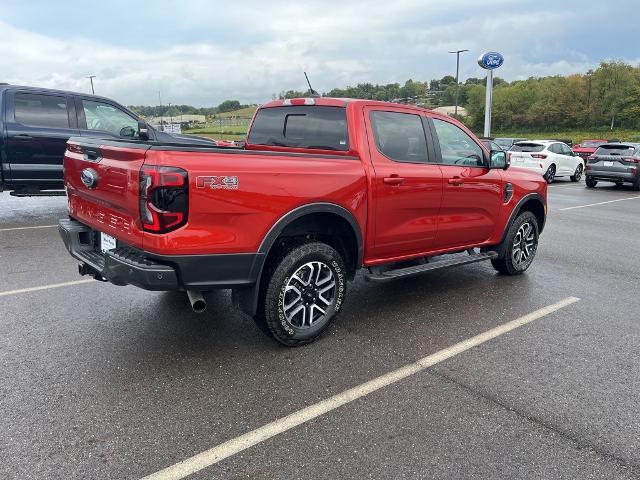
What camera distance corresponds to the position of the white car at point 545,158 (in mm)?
17812

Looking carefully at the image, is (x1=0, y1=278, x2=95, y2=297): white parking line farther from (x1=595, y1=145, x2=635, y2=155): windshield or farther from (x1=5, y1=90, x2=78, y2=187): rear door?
(x1=595, y1=145, x2=635, y2=155): windshield

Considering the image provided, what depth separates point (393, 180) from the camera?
4129mm

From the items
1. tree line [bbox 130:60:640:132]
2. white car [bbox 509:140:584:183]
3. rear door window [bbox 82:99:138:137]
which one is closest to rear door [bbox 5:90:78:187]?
rear door window [bbox 82:99:138:137]

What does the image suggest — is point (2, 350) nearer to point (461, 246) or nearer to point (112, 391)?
point (112, 391)

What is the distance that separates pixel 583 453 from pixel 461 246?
109 inches

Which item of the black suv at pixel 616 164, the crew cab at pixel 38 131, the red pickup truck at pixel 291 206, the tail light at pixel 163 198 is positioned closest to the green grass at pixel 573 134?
the black suv at pixel 616 164

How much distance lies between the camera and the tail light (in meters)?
2.95

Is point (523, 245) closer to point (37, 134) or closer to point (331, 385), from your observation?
point (331, 385)

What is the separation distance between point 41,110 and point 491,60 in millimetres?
25433

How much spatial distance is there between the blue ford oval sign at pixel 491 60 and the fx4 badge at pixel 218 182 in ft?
92.2

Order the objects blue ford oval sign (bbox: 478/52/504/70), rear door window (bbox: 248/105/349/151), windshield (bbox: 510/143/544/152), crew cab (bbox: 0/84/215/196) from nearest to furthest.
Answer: rear door window (bbox: 248/105/349/151)
crew cab (bbox: 0/84/215/196)
windshield (bbox: 510/143/544/152)
blue ford oval sign (bbox: 478/52/504/70)

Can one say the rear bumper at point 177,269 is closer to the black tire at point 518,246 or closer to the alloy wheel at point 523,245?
the black tire at point 518,246

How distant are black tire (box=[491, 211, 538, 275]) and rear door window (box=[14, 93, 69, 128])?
23.0 feet

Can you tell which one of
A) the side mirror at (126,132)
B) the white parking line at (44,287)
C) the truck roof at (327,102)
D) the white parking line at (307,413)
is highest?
the truck roof at (327,102)
